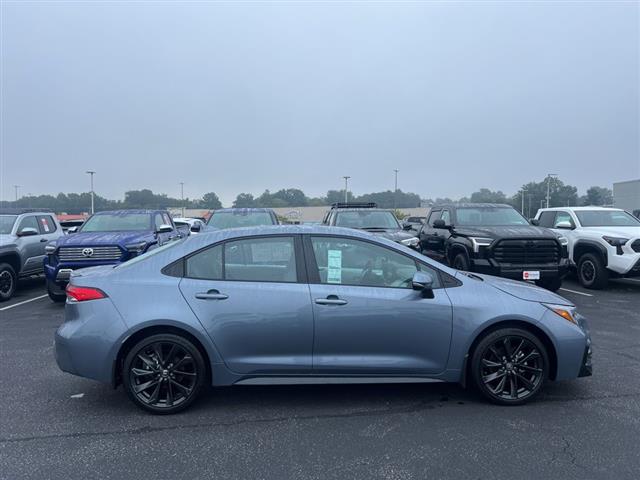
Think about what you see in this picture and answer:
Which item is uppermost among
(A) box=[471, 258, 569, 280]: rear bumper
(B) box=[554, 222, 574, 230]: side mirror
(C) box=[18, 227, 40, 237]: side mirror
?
(B) box=[554, 222, 574, 230]: side mirror

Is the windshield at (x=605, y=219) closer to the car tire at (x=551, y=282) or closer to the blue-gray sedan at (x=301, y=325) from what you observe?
the car tire at (x=551, y=282)

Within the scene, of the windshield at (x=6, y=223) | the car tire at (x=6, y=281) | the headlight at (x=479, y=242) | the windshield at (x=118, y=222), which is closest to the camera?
the headlight at (x=479, y=242)

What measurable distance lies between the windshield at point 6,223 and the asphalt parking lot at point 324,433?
6260 millimetres

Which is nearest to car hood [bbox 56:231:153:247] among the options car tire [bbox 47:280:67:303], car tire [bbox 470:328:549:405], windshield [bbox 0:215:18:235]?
car tire [bbox 47:280:67:303]

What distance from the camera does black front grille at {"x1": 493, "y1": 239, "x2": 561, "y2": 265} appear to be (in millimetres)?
8742

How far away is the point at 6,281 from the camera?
959cm

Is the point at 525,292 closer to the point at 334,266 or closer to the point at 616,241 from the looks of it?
the point at 334,266

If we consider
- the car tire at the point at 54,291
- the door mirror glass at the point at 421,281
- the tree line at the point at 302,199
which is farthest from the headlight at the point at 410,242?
the tree line at the point at 302,199

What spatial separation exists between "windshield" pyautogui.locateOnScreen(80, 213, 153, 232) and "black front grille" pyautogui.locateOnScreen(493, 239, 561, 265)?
7003mm

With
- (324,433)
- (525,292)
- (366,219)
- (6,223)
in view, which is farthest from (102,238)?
(525,292)

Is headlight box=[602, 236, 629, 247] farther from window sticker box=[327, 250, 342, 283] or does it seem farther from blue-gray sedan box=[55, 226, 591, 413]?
window sticker box=[327, 250, 342, 283]

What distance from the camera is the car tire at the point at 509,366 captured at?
13.4ft

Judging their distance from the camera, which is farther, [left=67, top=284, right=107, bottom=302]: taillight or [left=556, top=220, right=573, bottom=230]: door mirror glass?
[left=556, top=220, right=573, bottom=230]: door mirror glass

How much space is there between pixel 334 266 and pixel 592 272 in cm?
857
